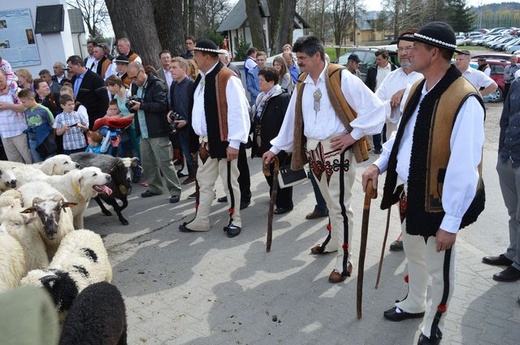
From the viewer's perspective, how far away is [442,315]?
3.23 m

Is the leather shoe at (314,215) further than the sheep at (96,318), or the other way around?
the leather shoe at (314,215)

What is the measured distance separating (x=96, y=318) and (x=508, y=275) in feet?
12.1

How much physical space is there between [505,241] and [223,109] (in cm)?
367

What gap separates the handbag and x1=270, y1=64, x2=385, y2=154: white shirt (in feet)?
2.53

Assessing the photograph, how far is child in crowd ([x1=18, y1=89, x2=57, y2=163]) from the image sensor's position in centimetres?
746

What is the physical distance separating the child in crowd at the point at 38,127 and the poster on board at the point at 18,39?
10275 millimetres

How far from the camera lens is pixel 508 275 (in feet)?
14.2

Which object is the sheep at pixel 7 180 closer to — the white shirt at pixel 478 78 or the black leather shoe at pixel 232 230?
the black leather shoe at pixel 232 230

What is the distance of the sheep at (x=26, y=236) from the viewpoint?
4.41 meters

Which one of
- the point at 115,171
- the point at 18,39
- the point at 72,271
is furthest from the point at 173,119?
the point at 18,39

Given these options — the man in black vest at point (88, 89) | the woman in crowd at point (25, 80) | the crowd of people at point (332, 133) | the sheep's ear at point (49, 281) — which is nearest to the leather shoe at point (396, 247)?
the crowd of people at point (332, 133)

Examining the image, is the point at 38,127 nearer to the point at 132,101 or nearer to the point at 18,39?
the point at 132,101

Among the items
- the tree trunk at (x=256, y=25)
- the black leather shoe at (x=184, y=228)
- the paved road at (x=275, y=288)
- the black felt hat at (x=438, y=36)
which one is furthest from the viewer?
the tree trunk at (x=256, y=25)

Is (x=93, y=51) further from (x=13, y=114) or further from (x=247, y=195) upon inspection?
(x=247, y=195)
